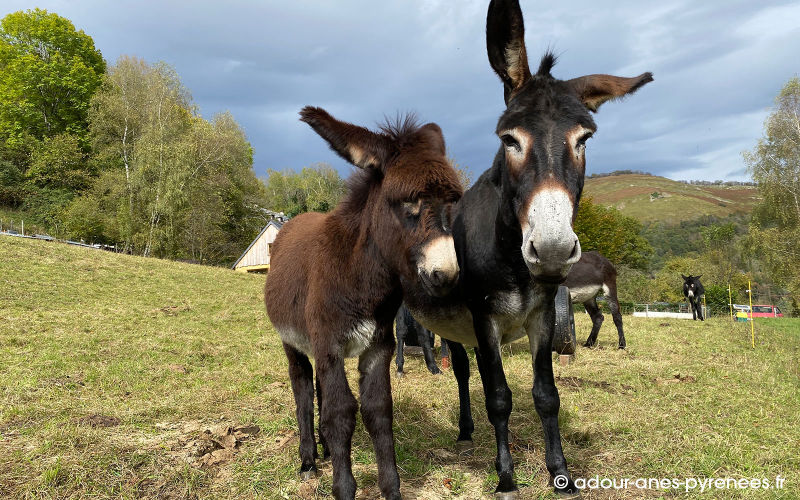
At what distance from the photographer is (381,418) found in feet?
10.4

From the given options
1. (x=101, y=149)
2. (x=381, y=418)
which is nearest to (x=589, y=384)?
(x=381, y=418)

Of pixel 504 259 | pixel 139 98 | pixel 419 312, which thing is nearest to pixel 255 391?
pixel 419 312

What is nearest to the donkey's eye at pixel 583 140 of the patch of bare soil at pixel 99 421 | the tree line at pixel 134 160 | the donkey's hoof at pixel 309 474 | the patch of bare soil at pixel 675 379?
the donkey's hoof at pixel 309 474

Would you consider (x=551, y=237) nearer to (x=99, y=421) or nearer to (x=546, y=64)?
(x=546, y=64)

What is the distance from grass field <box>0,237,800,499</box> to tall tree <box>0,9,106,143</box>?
36.3m

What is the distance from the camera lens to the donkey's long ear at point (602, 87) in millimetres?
3047

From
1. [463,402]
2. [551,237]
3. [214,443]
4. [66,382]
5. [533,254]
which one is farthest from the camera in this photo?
[66,382]

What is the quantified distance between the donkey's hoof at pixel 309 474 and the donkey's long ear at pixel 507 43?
11.5 feet

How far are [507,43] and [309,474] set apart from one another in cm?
381

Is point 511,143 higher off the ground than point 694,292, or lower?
higher

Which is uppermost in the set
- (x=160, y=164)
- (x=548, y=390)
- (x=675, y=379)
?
(x=160, y=164)

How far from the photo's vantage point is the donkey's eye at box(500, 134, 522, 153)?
279 centimetres

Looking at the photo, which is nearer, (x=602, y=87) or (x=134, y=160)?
(x=602, y=87)

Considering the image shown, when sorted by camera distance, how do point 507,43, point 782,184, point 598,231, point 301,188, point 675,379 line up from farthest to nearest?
point 301,188 < point 598,231 < point 782,184 < point 675,379 < point 507,43
